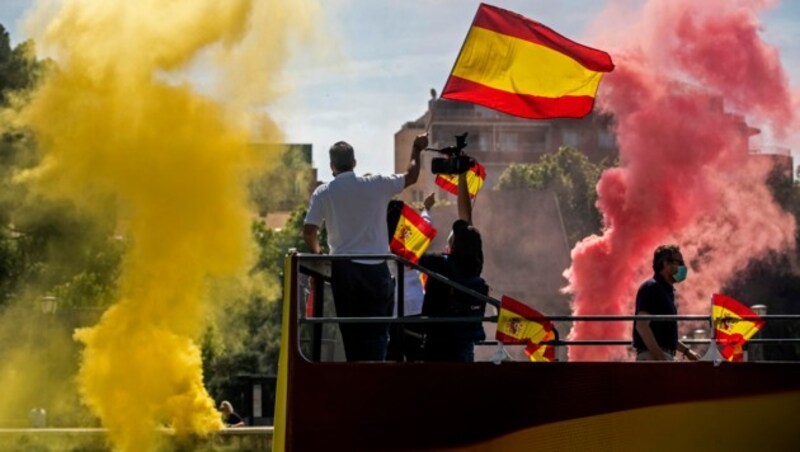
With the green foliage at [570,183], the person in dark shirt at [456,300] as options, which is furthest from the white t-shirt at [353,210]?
the green foliage at [570,183]

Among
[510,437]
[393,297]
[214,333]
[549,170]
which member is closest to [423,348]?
[393,297]

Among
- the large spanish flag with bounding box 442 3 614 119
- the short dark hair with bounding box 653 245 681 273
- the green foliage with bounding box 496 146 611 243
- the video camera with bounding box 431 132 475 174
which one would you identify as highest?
the green foliage with bounding box 496 146 611 243

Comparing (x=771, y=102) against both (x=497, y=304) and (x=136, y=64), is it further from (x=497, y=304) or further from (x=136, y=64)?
(x=497, y=304)

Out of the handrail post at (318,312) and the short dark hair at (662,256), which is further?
the short dark hair at (662,256)

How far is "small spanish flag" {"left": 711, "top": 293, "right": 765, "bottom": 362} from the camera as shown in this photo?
10.7 metres

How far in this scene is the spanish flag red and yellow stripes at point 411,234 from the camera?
1252cm

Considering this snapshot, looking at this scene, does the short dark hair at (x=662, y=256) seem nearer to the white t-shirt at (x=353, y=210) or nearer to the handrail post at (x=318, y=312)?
the white t-shirt at (x=353, y=210)

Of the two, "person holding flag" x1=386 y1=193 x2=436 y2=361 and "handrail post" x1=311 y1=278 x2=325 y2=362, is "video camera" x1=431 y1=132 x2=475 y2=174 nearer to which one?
"person holding flag" x1=386 y1=193 x2=436 y2=361

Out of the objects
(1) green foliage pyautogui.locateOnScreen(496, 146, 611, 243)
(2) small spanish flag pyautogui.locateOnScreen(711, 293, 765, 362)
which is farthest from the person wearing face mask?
(1) green foliage pyautogui.locateOnScreen(496, 146, 611, 243)

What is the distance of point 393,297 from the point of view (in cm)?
1087

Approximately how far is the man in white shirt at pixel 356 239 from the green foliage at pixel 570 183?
201 feet

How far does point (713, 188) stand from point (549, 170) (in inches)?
2206

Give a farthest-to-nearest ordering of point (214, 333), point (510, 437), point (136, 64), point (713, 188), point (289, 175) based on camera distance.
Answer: point (214, 333)
point (289, 175)
point (713, 188)
point (136, 64)
point (510, 437)

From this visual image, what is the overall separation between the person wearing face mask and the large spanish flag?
261 centimetres
